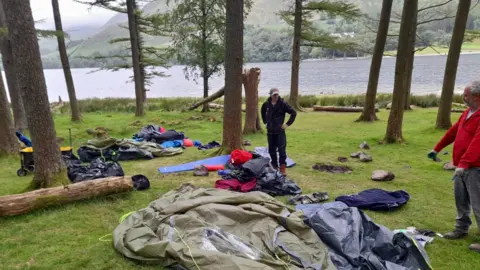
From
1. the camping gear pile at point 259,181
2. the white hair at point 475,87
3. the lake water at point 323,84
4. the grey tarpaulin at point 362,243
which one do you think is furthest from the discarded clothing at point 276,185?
the lake water at point 323,84

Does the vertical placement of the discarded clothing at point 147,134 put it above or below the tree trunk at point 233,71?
below

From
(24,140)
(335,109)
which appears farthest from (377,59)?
(24,140)

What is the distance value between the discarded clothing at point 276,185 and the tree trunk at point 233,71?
7.49 ft

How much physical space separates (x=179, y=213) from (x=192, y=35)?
48.9ft

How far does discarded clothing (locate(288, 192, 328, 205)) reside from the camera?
548 centimetres

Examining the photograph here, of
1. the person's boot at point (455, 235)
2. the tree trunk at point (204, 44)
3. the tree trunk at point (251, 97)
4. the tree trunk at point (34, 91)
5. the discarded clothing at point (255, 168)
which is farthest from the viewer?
the tree trunk at point (204, 44)

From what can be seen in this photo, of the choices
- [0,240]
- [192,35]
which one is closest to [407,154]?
[0,240]

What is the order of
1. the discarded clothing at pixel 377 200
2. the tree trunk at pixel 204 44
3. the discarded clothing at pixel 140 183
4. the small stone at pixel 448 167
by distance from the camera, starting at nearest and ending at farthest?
the discarded clothing at pixel 377 200 < the discarded clothing at pixel 140 183 < the small stone at pixel 448 167 < the tree trunk at pixel 204 44

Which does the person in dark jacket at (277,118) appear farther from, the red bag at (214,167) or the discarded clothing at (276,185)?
the red bag at (214,167)

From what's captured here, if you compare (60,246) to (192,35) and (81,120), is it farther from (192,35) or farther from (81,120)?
(192,35)

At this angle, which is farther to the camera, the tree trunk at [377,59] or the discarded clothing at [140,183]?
Result: the tree trunk at [377,59]

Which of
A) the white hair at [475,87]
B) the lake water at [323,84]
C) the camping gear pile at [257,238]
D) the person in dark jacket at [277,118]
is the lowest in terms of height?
the lake water at [323,84]

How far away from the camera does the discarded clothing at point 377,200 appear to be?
521 cm

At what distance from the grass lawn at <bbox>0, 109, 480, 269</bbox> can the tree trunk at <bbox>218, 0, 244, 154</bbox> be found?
116 cm
